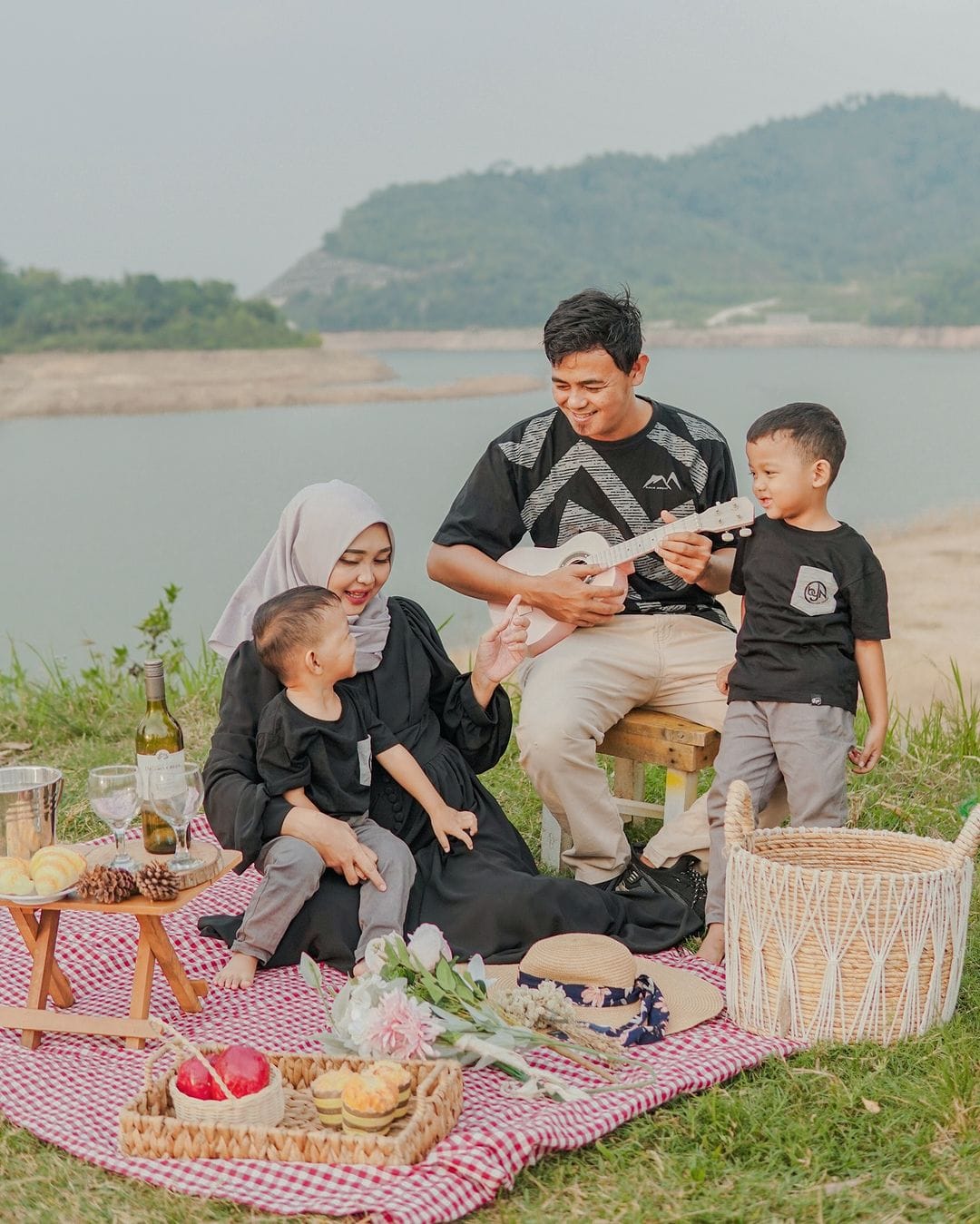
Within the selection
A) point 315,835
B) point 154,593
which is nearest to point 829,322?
point 154,593

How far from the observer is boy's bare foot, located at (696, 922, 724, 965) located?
12.8ft

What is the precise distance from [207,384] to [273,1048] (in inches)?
599

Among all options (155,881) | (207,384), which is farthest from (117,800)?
(207,384)

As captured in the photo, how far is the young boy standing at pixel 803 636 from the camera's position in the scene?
3748 millimetres

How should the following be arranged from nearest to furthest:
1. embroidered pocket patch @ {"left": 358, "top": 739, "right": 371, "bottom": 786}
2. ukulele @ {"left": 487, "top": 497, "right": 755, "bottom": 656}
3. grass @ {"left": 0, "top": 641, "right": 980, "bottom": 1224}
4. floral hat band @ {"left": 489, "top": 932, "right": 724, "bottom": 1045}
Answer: grass @ {"left": 0, "top": 641, "right": 980, "bottom": 1224}, floral hat band @ {"left": 489, "top": 932, "right": 724, "bottom": 1045}, embroidered pocket patch @ {"left": 358, "top": 739, "right": 371, "bottom": 786}, ukulele @ {"left": 487, "top": 497, "right": 755, "bottom": 656}

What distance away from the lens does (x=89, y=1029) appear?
131 inches

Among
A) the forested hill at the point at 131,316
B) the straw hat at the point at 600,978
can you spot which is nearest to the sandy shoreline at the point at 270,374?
the forested hill at the point at 131,316

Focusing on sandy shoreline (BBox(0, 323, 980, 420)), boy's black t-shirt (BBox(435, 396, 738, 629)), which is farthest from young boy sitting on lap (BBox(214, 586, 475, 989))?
sandy shoreline (BBox(0, 323, 980, 420))

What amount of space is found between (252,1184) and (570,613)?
2290 millimetres

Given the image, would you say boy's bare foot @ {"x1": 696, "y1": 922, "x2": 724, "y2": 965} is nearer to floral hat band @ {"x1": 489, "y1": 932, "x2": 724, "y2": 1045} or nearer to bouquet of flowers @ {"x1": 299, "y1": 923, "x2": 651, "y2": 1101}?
floral hat band @ {"x1": 489, "y1": 932, "x2": 724, "y2": 1045}

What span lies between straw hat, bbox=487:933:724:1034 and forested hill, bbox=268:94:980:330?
1715cm

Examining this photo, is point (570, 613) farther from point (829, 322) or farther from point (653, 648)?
point (829, 322)

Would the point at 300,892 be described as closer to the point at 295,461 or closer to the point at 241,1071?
the point at 241,1071

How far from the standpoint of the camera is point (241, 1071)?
2.79m
